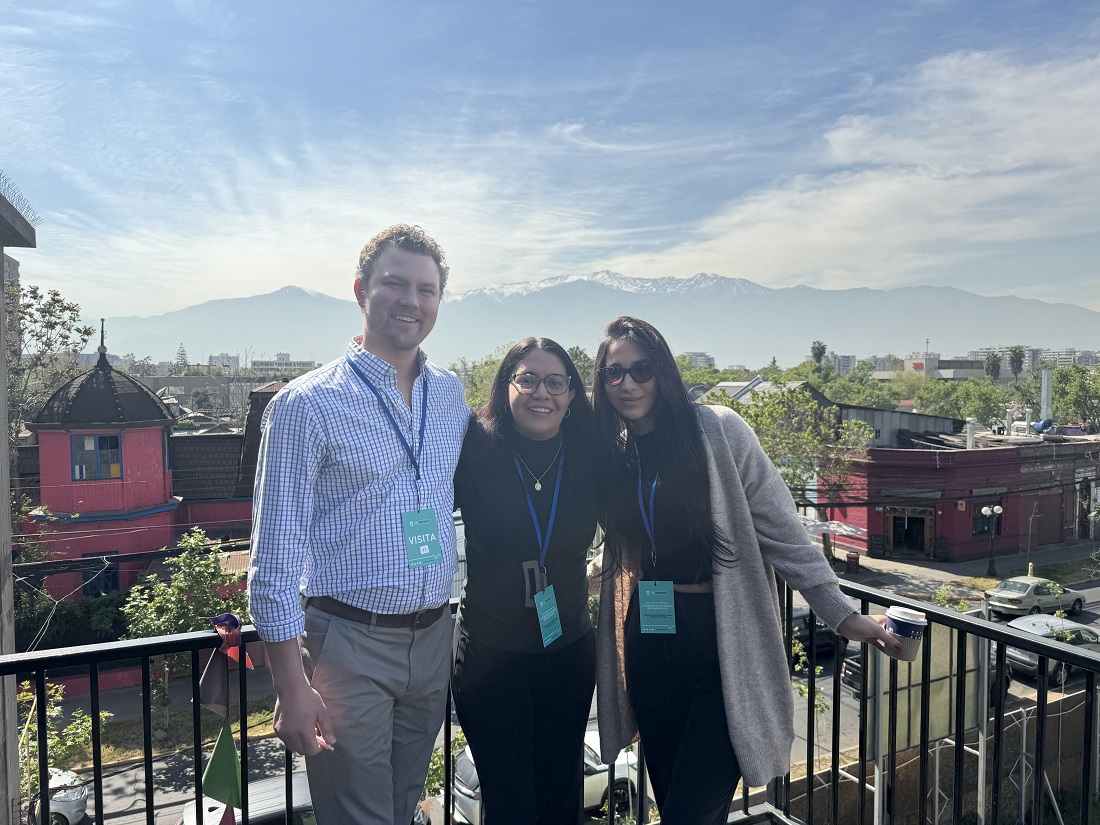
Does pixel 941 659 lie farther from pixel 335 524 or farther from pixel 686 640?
pixel 335 524

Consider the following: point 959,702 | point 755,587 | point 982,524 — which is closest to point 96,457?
point 755,587

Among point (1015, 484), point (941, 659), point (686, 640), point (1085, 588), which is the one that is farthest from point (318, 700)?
point (1015, 484)

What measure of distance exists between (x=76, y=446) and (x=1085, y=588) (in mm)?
32529

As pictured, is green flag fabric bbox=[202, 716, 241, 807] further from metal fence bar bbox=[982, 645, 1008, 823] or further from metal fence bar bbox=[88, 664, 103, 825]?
metal fence bar bbox=[982, 645, 1008, 823]

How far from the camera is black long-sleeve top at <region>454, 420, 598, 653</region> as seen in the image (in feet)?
7.98

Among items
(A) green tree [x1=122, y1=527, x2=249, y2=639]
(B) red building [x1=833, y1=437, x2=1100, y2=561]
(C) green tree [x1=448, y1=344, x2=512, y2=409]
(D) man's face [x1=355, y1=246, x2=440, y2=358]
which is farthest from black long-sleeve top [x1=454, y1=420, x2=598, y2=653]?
(B) red building [x1=833, y1=437, x2=1100, y2=561]

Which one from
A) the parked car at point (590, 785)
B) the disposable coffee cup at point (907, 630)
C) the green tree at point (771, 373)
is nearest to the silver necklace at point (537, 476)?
the disposable coffee cup at point (907, 630)

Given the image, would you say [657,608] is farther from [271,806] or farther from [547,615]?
[271,806]

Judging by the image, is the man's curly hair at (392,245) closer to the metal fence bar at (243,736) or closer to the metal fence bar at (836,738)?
the metal fence bar at (243,736)

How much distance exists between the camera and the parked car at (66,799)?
10.0 m

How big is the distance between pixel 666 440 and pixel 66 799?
12422 millimetres

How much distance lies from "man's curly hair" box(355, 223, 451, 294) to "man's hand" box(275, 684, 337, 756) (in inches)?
50.0

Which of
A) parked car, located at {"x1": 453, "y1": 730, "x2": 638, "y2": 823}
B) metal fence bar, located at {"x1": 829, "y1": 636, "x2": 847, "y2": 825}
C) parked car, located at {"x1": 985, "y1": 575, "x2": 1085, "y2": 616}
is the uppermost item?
metal fence bar, located at {"x1": 829, "y1": 636, "x2": 847, "y2": 825}

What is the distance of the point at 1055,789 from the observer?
1283cm
